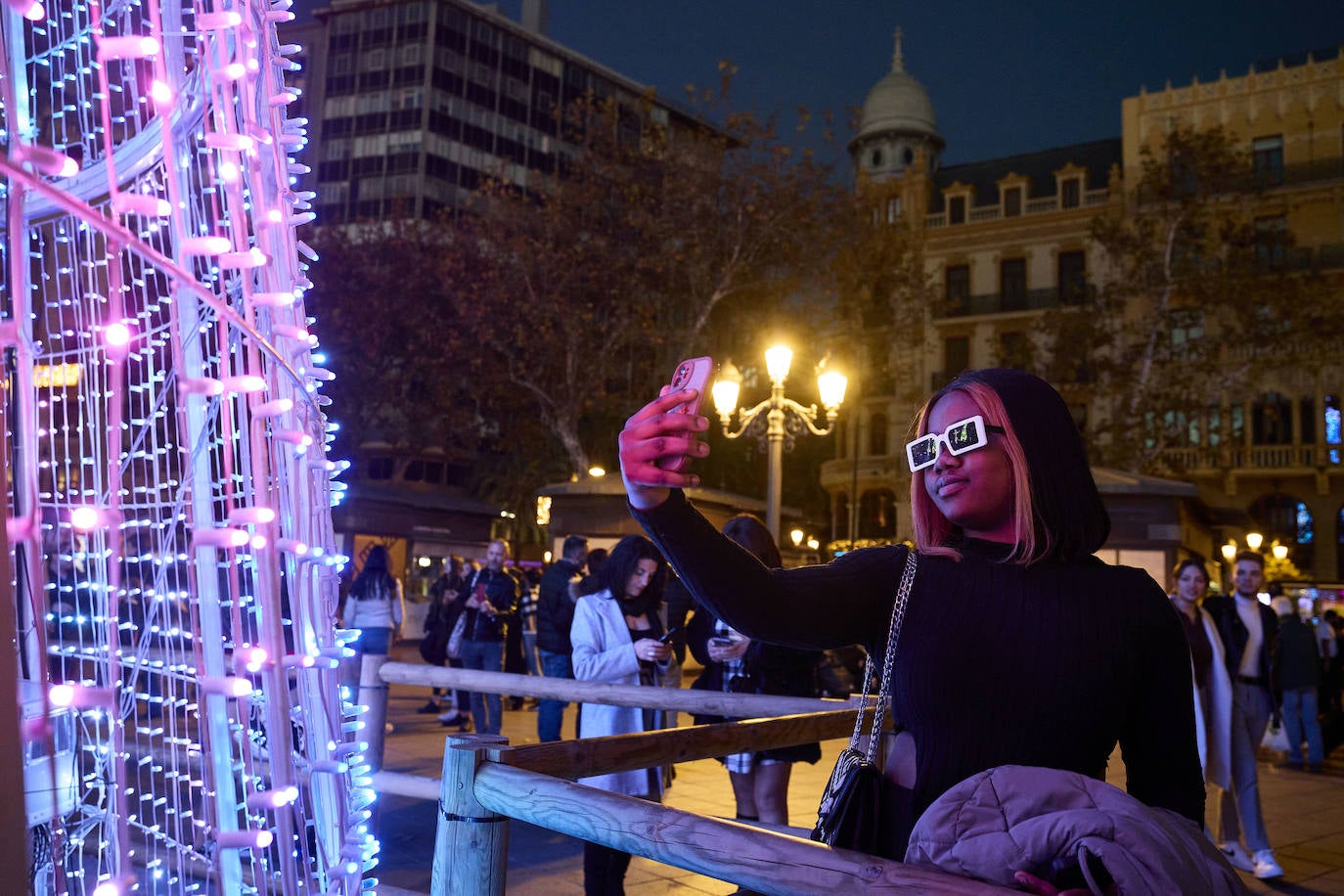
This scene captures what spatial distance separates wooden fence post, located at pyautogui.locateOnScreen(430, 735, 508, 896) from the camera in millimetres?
1908

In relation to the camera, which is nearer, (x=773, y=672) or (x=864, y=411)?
(x=773, y=672)

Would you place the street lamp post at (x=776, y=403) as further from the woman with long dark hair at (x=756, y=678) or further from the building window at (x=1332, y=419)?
the building window at (x=1332, y=419)

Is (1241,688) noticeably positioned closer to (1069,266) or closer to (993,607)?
(993,607)

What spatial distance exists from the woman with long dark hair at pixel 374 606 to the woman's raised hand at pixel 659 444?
7.98 m

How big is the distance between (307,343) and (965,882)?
6.15ft

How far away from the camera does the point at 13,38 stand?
1.82 meters

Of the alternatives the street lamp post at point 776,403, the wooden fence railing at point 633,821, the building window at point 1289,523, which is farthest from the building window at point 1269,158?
the wooden fence railing at point 633,821

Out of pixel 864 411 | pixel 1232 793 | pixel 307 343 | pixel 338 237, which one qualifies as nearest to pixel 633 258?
pixel 338 237

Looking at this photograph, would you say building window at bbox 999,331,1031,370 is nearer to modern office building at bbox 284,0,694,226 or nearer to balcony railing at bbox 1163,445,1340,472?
balcony railing at bbox 1163,445,1340,472

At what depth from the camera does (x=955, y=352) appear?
3788 centimetres

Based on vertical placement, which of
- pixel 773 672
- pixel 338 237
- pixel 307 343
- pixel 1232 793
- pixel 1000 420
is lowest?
pixel 1232 793

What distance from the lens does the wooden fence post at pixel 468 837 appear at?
191 cm

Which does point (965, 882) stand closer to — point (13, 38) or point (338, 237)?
A: point (13, 38)

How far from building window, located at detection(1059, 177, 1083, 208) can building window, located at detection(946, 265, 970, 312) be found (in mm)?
3686
